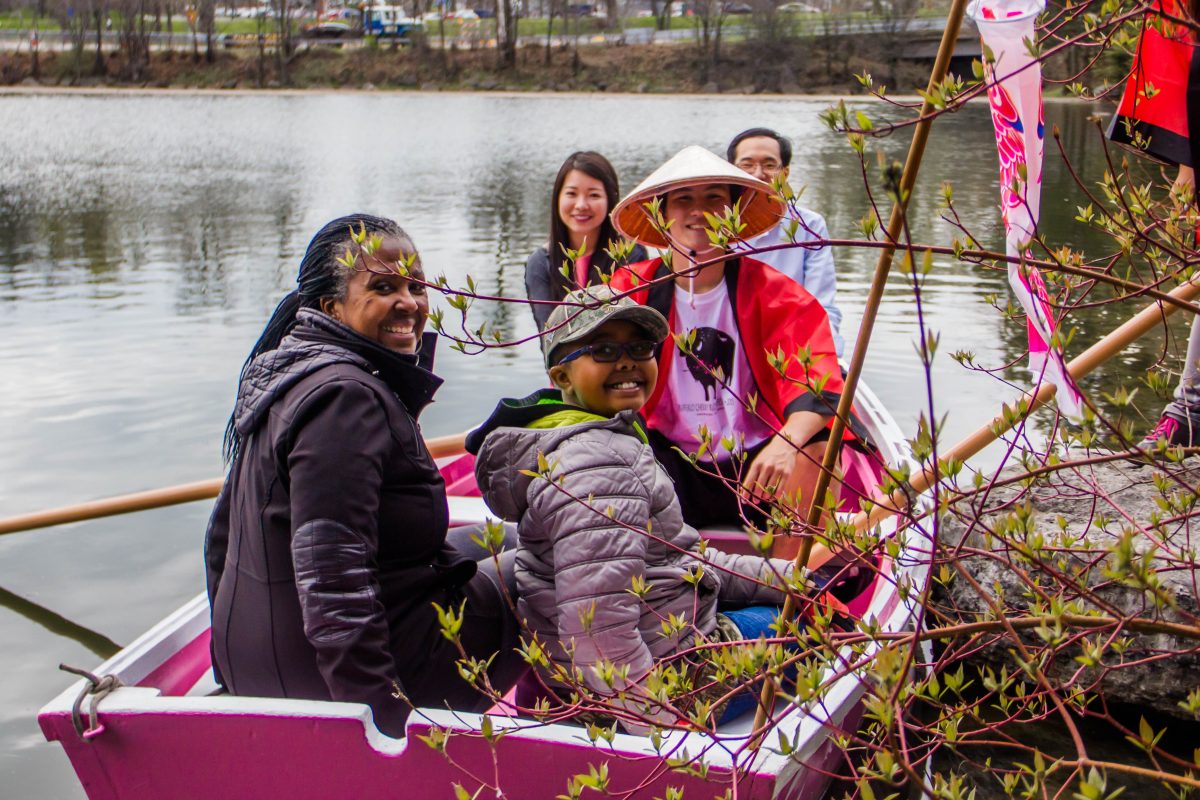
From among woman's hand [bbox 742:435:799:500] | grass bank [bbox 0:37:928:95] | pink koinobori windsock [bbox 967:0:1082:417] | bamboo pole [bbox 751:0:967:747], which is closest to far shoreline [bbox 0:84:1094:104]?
grass bank [bbox 0:37:928:95]

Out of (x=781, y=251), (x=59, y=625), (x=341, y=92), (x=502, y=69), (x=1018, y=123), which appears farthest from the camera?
(x=502, y=69)

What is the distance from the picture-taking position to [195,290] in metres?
10.3

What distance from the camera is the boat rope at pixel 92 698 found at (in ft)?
7.73

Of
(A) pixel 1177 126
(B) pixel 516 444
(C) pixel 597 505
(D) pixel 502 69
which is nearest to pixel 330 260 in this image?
(B) pixel 516 444

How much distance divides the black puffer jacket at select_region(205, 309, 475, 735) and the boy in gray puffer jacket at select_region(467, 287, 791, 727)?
0.18 m

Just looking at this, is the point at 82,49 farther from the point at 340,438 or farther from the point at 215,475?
the point at 340,438

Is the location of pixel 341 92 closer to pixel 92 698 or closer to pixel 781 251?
pixel 781 251

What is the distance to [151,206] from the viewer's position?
1530 centimetres

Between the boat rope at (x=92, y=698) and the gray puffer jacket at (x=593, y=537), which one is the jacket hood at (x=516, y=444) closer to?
the gray puffer jacket at (x=593, y=537)

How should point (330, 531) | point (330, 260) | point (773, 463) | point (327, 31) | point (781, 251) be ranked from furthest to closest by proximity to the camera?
point (327, 31) → point (781, 251) → point (773, 463) → point (330, 260) → point (330, 531)

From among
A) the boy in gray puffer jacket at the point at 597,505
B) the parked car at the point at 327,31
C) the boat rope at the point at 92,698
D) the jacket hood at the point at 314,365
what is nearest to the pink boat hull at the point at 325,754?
the boat rope at the point at 92,698

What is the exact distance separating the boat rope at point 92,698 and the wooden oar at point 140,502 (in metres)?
2.15

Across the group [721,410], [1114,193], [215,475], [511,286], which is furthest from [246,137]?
[1114,193]

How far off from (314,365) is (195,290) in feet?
28.3
